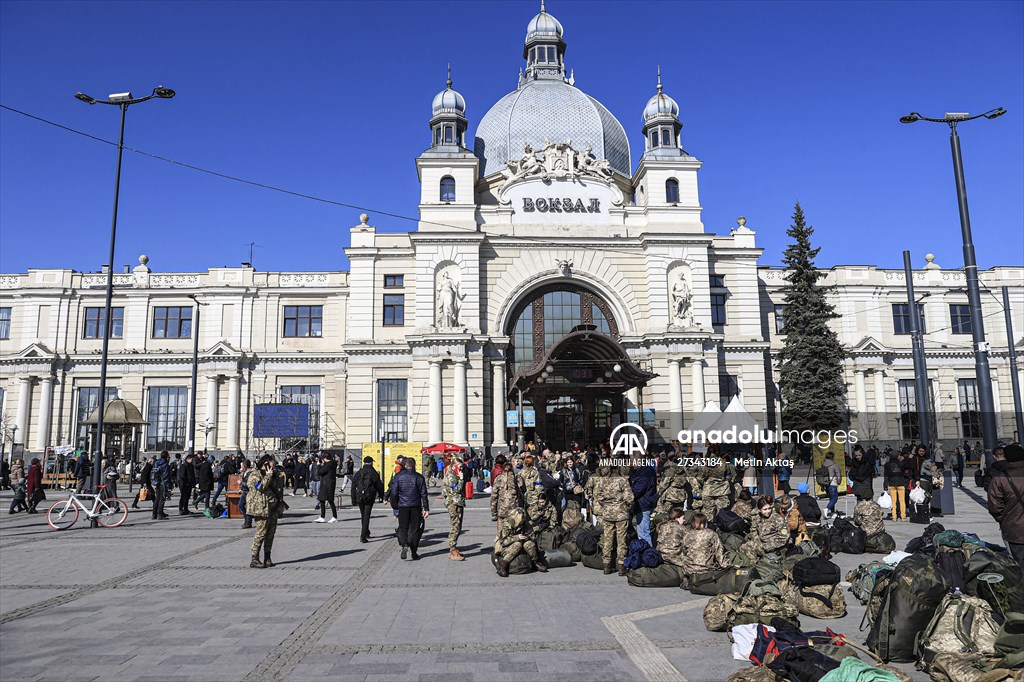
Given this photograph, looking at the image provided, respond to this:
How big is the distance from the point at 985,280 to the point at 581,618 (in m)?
49.4

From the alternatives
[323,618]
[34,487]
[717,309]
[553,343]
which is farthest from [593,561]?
[717,309]

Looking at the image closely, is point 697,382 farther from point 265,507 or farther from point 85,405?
point 85,405

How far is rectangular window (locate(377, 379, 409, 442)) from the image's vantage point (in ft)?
124

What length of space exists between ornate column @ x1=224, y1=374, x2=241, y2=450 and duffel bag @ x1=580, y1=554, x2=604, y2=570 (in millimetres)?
33283

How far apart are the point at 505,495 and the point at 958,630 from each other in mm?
6999

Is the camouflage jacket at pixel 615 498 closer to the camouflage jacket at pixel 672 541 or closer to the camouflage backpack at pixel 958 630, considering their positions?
the camouflage jacket at pixel 672 541

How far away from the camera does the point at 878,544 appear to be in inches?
488

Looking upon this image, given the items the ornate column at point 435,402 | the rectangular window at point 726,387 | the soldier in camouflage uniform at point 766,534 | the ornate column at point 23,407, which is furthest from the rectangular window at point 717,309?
the ornate column at point 23,407

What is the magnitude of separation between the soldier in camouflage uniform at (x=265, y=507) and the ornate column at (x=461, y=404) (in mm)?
22802

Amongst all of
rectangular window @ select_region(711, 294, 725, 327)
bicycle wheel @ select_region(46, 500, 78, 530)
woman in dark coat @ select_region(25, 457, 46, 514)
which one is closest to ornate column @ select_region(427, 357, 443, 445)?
rectangular window @ select_region(711, 294, 725, 327)

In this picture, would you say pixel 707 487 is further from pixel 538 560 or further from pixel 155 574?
pixel 155 574

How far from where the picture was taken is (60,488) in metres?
32.0

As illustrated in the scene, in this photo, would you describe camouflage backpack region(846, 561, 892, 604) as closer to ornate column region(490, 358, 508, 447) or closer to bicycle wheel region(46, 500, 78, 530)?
bicycle wheel region(46, 500, 78, 530)

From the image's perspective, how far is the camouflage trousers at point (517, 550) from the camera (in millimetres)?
11268
